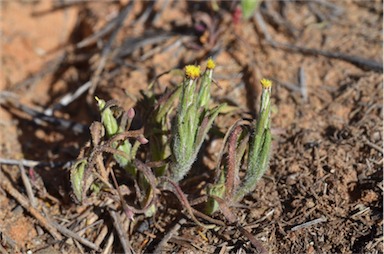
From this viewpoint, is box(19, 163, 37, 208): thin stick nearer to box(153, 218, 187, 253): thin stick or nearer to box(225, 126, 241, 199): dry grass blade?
box(153, 218, 187, 253): thin stick

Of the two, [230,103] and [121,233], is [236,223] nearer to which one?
[121,233]

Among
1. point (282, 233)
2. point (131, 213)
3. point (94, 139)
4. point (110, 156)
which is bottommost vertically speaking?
point (282, 233)

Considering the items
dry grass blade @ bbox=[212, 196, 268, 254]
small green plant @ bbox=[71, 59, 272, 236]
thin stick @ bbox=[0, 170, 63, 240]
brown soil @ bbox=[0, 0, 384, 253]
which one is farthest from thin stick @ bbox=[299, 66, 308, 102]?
thin stick @ bbox=[0, 170, 63, 240]

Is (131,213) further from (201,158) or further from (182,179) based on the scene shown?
(201,158)

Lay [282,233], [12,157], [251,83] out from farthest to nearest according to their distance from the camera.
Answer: [251,83], [12,157], [282,233]

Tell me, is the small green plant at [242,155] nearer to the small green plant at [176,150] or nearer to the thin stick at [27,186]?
the small green plant at [176,150]

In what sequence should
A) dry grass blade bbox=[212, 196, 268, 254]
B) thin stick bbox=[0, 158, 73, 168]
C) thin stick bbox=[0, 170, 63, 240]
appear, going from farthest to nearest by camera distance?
Result: thin stick bbox=[0, 158, 73, 168] < thin stick bbox=[0, 170, 63, 240] < dry grass blade bbox=[212, 196, 268, 254]

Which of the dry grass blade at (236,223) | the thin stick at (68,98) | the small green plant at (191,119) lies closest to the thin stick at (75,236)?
the small green plant at (191,119)

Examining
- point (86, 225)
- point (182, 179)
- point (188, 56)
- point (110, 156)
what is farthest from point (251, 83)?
point (86, 225)

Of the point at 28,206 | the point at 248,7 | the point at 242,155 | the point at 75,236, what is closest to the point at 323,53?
the point at 248,7
